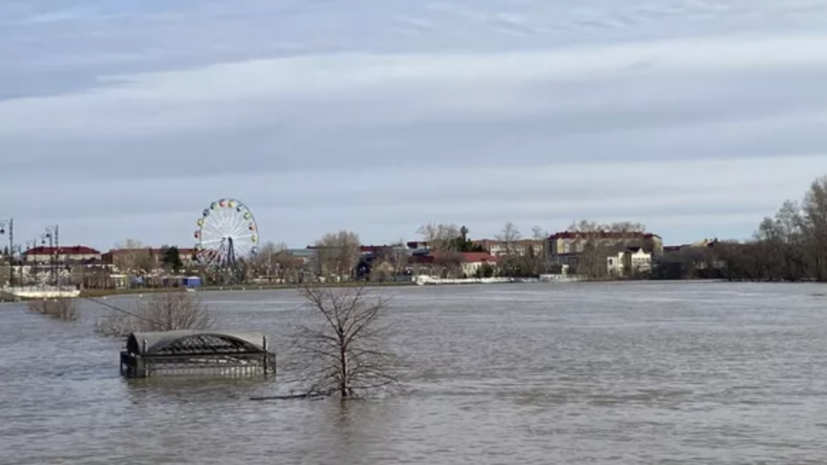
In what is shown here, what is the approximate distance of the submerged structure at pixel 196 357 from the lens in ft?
110

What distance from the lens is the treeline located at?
136 meters

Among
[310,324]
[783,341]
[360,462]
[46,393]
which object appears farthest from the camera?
[310,324]

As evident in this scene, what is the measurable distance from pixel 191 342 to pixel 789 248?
406ft

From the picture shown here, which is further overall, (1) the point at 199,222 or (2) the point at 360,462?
(1) the point at 199,222

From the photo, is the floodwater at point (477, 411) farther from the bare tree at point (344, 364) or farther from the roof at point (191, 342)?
the roof at point (191, 342)

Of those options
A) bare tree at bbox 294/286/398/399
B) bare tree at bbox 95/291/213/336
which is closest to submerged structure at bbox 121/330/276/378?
bare tree at bbox 294/286/398/399

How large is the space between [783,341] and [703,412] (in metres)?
21.7

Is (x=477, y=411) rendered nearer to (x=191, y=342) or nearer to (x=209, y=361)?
(x=209, y=361)

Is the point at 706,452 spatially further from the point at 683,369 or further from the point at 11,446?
the point at 683,369

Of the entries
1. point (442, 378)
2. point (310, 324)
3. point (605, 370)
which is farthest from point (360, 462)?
point (310, 324)

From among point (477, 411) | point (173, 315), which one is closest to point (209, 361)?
point (173, 315)

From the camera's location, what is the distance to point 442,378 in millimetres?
32625

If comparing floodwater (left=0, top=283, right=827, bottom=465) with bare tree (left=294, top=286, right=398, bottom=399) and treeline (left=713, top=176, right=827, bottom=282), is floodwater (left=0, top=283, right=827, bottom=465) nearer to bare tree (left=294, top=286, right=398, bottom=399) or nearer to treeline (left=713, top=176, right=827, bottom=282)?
bare tree (left=294, top=286, right=398, bottom=399)

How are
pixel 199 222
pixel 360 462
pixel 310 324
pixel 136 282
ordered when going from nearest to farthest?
1. pixel 360 462
2. pixel 310 324
3. pixel 199 222
4. pixel 136 282
